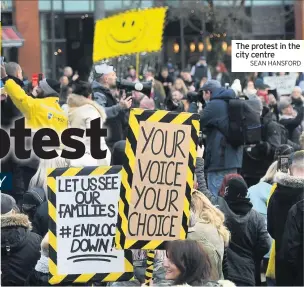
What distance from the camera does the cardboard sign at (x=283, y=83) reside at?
18.7 metres

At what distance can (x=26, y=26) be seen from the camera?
108 ft

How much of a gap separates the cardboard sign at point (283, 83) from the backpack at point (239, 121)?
7.23 metres

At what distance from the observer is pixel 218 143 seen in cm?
1145

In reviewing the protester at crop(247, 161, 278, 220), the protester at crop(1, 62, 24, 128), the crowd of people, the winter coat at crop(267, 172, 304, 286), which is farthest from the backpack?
the winter coat at crop(267, 172, 304, 286)

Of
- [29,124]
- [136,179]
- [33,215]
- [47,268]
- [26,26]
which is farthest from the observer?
[26,26]

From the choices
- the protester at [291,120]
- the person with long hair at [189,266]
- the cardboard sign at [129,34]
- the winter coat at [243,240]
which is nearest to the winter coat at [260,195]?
the winter coat at [243,240]

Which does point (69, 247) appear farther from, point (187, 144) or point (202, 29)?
point (202, 29)

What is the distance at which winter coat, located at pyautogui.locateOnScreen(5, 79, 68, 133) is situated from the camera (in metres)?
10.7

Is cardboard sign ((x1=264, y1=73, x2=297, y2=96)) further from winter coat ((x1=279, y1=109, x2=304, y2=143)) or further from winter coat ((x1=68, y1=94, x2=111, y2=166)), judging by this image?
winter coat ((x1=68, y1=94, x2=111, y2=166))

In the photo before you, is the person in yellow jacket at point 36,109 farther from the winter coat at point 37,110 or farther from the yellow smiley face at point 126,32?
the yellow smiley face at point 126,32

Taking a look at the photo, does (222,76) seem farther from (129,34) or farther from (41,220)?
(41,220)

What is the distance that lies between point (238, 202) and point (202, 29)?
26.3 meters

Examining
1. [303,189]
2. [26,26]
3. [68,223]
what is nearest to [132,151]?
[68,223]

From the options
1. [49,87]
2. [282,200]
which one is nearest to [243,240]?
[282,200]
